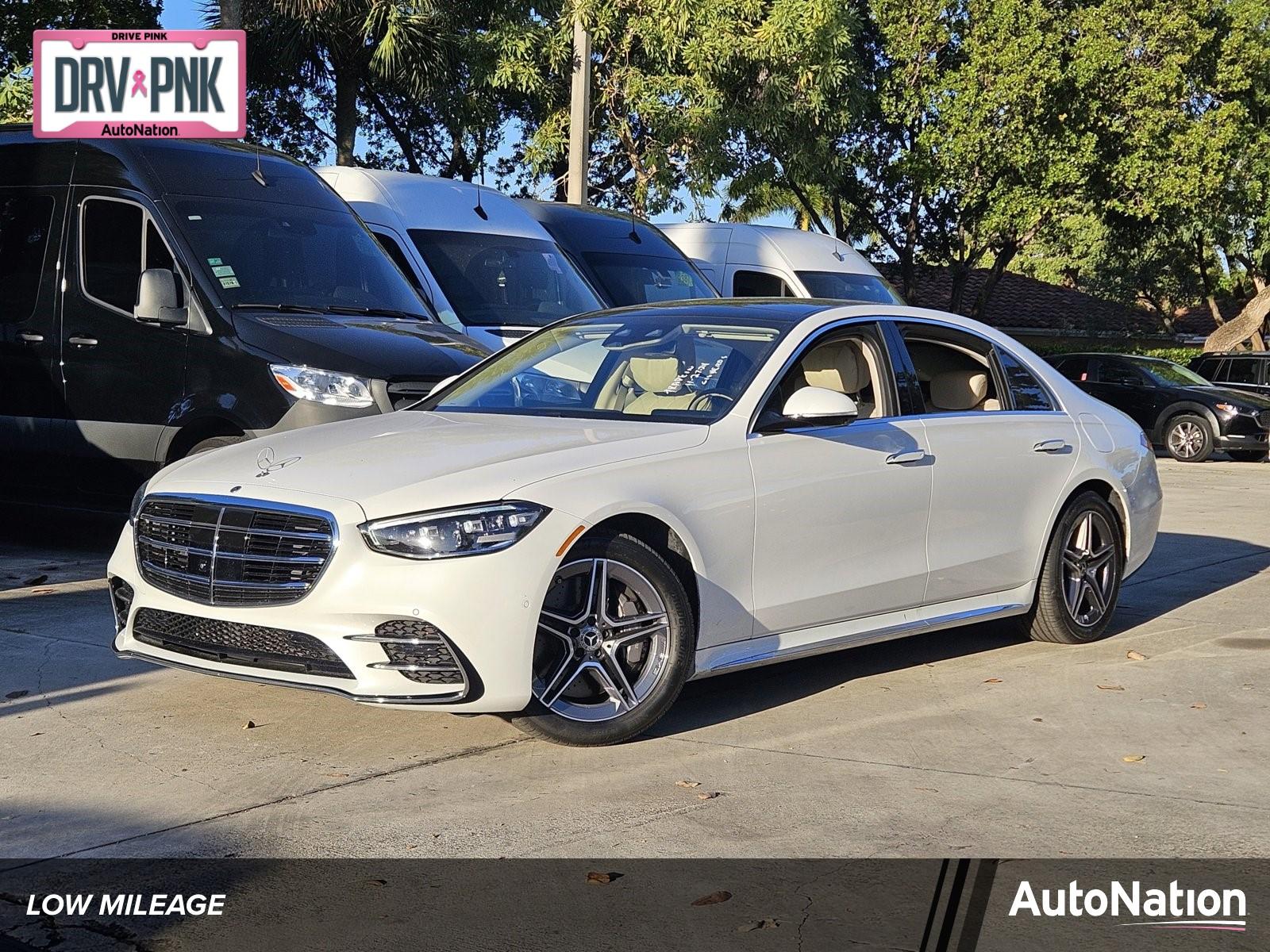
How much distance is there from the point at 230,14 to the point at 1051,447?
48.0 feet

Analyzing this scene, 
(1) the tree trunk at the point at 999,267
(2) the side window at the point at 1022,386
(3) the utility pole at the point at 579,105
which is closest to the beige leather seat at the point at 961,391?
(2) the side window at the point at 1022,386

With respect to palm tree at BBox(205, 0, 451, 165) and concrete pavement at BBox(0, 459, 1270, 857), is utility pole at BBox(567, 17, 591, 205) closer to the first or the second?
palm tree at BBox(205, 0, 451, 165)

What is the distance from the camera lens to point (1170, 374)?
1007 inches

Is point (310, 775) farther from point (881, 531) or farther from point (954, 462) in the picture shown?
point (954, 462)

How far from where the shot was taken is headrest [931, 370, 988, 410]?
7.37 meters

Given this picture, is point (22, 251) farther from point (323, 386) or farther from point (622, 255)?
point (622, 255)

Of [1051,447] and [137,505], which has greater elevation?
[1051,447]

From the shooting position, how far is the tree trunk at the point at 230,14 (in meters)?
19.2

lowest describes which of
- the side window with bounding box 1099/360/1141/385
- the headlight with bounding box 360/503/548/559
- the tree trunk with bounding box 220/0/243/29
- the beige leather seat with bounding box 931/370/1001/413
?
the side window with bounding box 1099/360/1141/385

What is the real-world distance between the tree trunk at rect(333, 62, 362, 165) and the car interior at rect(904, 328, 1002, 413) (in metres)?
20.9

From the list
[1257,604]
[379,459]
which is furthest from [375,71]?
[379,459]

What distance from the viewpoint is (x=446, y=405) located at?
6.82 m

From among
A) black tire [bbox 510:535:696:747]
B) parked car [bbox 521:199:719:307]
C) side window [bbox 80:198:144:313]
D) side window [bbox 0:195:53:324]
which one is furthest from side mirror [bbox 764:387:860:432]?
parked car [bbox 521:199:719:307]

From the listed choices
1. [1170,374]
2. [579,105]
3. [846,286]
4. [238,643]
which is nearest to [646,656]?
[238,643]
